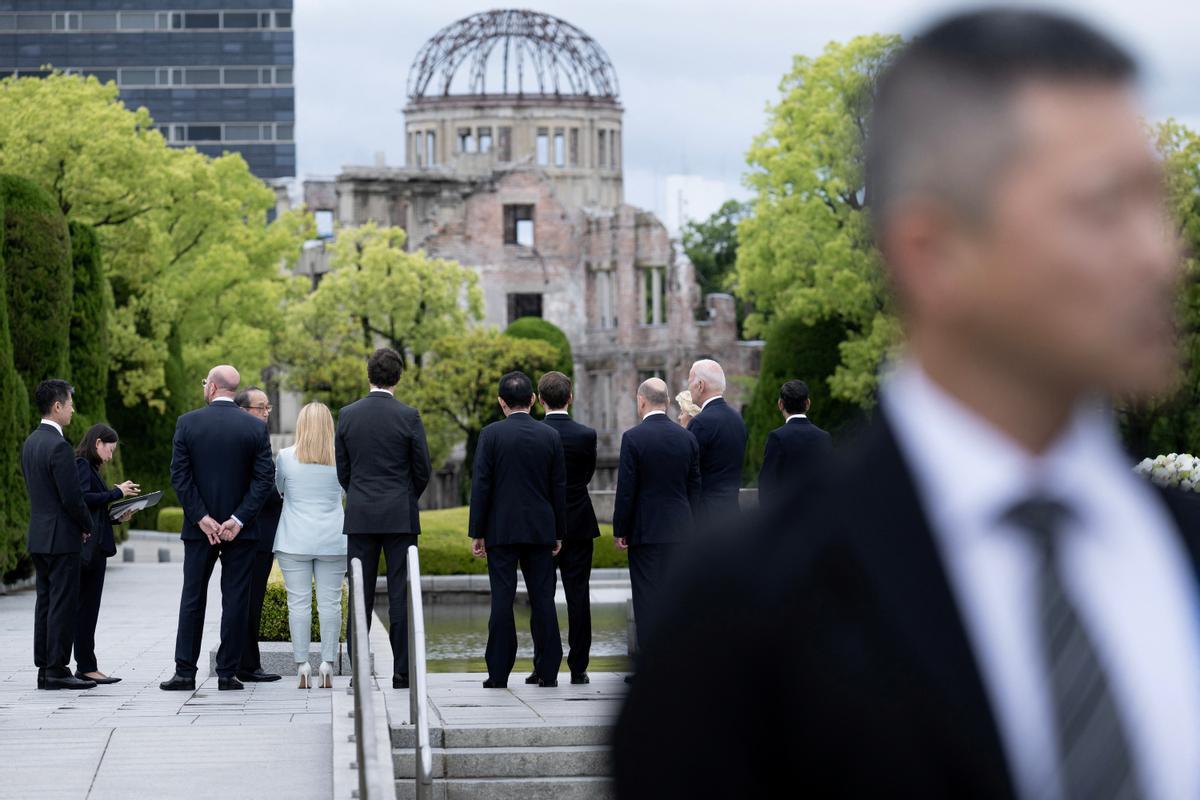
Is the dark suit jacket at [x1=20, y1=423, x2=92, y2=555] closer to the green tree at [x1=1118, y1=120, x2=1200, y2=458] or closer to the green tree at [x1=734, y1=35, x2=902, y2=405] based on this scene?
the green tree at [x1=1118, y1=120, x2=1200, y2=458]

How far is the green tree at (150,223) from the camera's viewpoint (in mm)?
34844

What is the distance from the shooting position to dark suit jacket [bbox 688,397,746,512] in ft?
37.4

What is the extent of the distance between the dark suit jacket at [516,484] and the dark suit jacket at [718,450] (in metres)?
0.91

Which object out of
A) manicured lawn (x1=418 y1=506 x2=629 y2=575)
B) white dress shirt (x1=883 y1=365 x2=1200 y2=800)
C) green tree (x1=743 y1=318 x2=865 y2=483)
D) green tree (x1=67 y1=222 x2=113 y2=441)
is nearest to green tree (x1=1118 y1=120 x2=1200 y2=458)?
green tree (x1=743 y1=318 x2=865 y2=483)

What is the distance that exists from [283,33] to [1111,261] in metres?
90.9

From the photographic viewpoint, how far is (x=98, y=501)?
12242 millimetres

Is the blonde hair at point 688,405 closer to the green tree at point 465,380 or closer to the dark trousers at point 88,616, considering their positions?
the dark trousers at point 88,616

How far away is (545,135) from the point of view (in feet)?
260

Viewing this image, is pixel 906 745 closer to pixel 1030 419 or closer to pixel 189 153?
pixel 1030 419

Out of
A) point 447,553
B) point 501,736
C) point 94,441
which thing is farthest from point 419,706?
point 447,553

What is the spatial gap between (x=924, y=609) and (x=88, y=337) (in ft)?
86.8

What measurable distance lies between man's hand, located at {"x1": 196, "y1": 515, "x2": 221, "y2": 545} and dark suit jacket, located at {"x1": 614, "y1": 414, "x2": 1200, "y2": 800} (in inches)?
398

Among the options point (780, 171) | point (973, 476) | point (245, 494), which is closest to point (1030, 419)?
point (973, 476)

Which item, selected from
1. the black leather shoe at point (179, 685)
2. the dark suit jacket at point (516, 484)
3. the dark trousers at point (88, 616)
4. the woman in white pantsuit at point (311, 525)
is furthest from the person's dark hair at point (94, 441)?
the dark suit jacket at point (516, 484)
